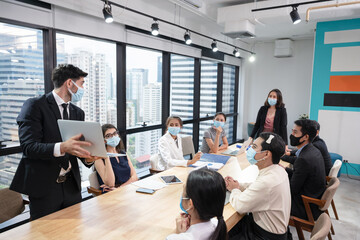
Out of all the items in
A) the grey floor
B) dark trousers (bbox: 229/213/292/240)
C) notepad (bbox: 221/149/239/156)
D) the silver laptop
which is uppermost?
the silver laptop

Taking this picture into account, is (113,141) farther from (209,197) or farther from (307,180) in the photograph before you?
(307,180)

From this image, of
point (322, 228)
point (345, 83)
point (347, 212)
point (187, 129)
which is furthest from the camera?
point (187, 129)

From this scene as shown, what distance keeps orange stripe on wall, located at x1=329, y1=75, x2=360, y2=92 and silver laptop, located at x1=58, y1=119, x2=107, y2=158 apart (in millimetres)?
5053

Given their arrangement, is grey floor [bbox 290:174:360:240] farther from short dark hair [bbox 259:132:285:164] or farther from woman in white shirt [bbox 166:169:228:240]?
woman in white shirt [bbox 166:169:228:240]

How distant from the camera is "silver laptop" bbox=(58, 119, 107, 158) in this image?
5.44 feet

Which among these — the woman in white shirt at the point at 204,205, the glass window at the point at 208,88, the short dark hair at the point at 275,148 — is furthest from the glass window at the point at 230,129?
the woman in white shirt at the point at 204,205

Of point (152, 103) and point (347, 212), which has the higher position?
point (152, 103)

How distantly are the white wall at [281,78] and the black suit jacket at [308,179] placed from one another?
4.97 meters

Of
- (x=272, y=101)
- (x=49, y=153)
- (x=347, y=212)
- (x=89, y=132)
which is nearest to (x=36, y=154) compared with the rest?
(x=49, y=153)

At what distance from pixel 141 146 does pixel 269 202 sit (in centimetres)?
322

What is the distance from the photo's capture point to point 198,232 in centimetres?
132

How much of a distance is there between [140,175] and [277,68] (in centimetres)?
506

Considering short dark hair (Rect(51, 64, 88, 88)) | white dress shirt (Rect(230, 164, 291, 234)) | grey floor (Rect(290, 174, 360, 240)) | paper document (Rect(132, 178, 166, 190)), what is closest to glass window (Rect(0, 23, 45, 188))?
short dark hair (Rect(51, 64, 88, 88))

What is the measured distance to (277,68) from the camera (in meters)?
7.36
